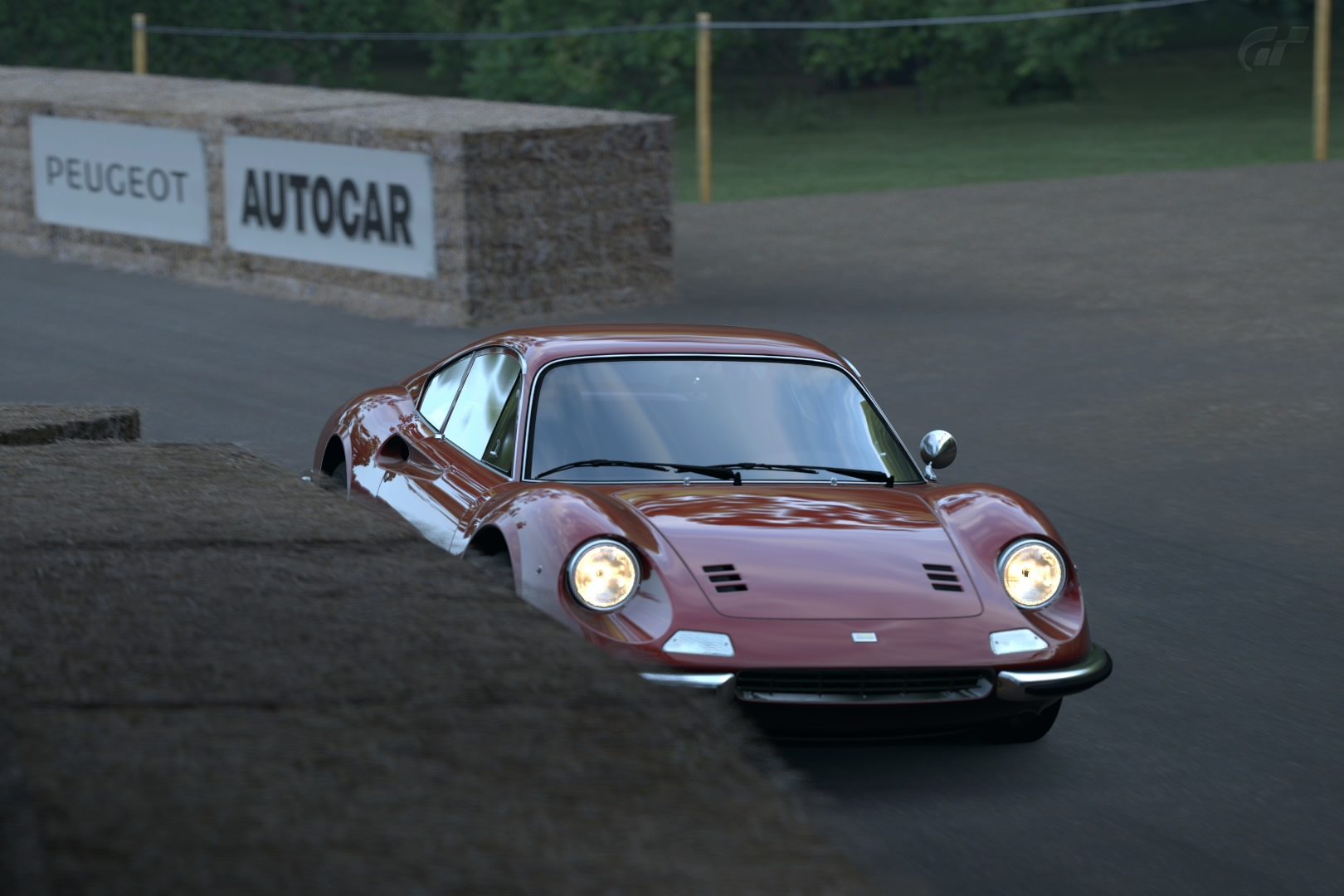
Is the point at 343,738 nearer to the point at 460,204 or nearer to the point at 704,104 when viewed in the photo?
the point at 460,204

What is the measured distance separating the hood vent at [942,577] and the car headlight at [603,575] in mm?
917

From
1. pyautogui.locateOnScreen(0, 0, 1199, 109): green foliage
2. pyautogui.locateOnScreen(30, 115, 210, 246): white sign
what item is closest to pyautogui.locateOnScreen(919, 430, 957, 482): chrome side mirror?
pyautogui.locateOnScreen(30, 115, 210, 246): white sign

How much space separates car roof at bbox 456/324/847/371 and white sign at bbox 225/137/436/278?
31.0 feet

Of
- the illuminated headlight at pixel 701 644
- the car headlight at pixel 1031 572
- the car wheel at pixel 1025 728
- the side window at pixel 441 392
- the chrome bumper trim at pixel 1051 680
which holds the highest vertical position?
the side window at pixel 441 392

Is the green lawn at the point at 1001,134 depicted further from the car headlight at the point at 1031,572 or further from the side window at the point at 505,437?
the car headlight at the point at 1031,572

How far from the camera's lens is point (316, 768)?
10.9ft

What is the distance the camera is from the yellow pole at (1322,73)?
2711 centimetres

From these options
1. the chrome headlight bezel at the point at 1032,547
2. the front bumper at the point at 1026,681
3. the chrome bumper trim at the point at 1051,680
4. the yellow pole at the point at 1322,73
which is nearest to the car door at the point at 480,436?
the front bumper at the point at 1026,681

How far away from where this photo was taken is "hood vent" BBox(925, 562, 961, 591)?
6.38 m

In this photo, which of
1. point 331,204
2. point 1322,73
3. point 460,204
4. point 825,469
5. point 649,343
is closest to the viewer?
point 825,469

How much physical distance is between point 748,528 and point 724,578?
0.33 metres

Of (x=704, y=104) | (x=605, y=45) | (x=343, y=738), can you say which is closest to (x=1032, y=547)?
(x=343, y=738)

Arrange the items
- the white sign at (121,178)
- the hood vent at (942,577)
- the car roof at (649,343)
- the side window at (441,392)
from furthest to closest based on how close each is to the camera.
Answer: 1. the white sign at (121,178)
2. the side window at (441,392)
3. the car roof at (649,343)
4. the hood vent at (942,577)

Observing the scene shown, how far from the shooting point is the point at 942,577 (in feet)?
21.1
